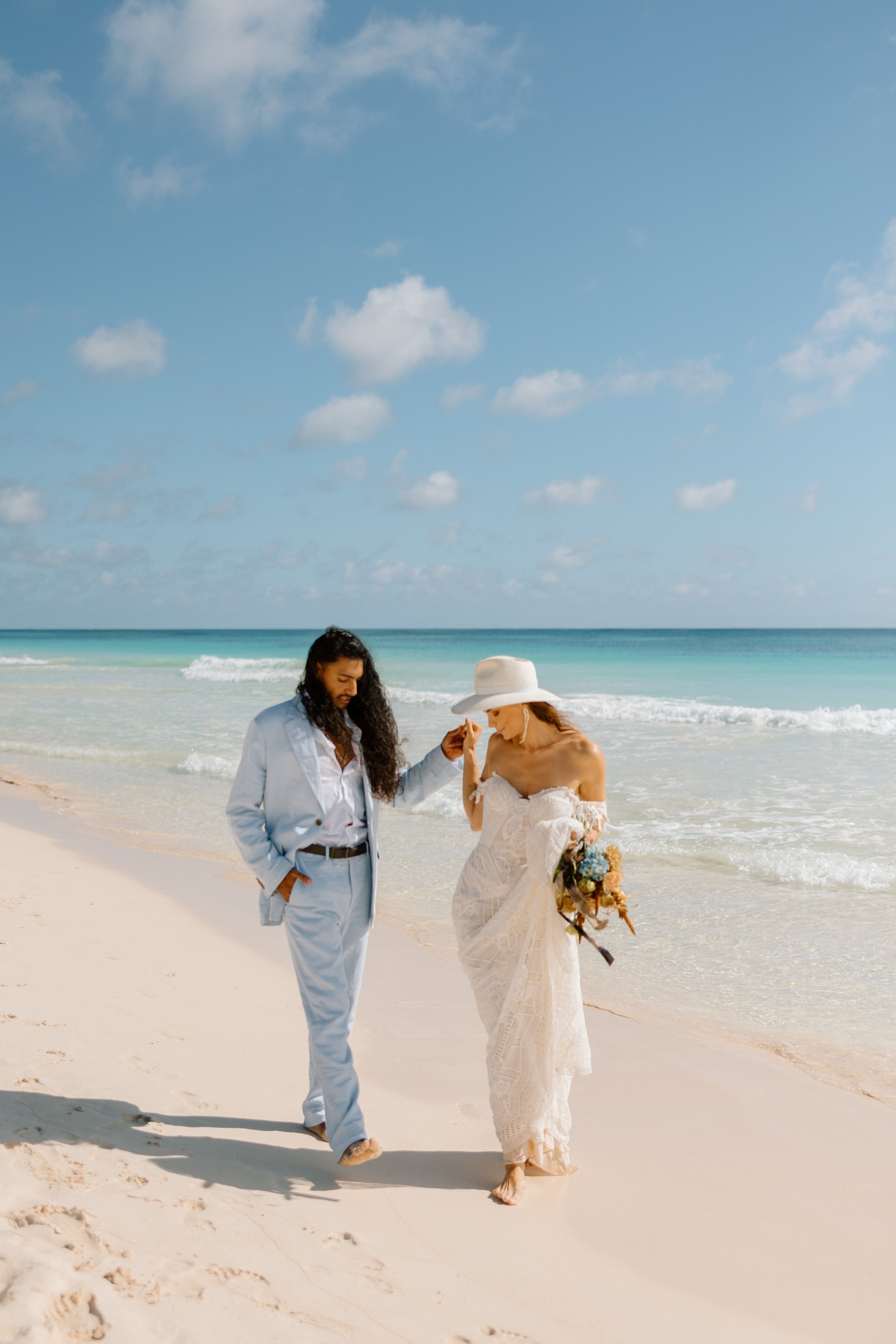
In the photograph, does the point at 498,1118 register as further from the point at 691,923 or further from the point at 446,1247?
the point at 691,923

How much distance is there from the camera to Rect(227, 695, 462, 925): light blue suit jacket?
3.47 m

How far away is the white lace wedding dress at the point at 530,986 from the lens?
3.41 meters

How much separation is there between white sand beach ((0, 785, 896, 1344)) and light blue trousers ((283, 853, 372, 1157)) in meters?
0.23

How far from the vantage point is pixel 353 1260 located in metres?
2.84

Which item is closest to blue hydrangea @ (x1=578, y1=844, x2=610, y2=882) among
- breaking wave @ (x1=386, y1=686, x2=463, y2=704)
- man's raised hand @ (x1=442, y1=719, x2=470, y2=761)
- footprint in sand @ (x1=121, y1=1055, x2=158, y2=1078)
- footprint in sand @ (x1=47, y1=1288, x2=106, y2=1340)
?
man's raised hand @ (x1=442, y1=719, x2=470, y2=761)

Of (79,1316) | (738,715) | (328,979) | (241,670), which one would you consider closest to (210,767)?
(328,979)

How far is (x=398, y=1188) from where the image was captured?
337 cm

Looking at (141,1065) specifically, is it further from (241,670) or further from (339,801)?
(241,670)

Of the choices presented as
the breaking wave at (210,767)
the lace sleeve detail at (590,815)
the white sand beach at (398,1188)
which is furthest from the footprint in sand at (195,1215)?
the breaking wave at (210,767)

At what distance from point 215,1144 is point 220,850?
589 cm

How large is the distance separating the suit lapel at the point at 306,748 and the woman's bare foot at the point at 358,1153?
1223 millimetres

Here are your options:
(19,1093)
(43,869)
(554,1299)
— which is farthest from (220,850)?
(554,1299)

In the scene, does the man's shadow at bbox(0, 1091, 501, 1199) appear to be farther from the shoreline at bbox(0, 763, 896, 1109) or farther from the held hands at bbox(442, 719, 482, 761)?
the shoreline at bbox(0, 763, 896, 1109)

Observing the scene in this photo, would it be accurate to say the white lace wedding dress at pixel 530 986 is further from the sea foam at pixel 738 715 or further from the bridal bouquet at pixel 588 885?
the sea foam at pixel 738 715
